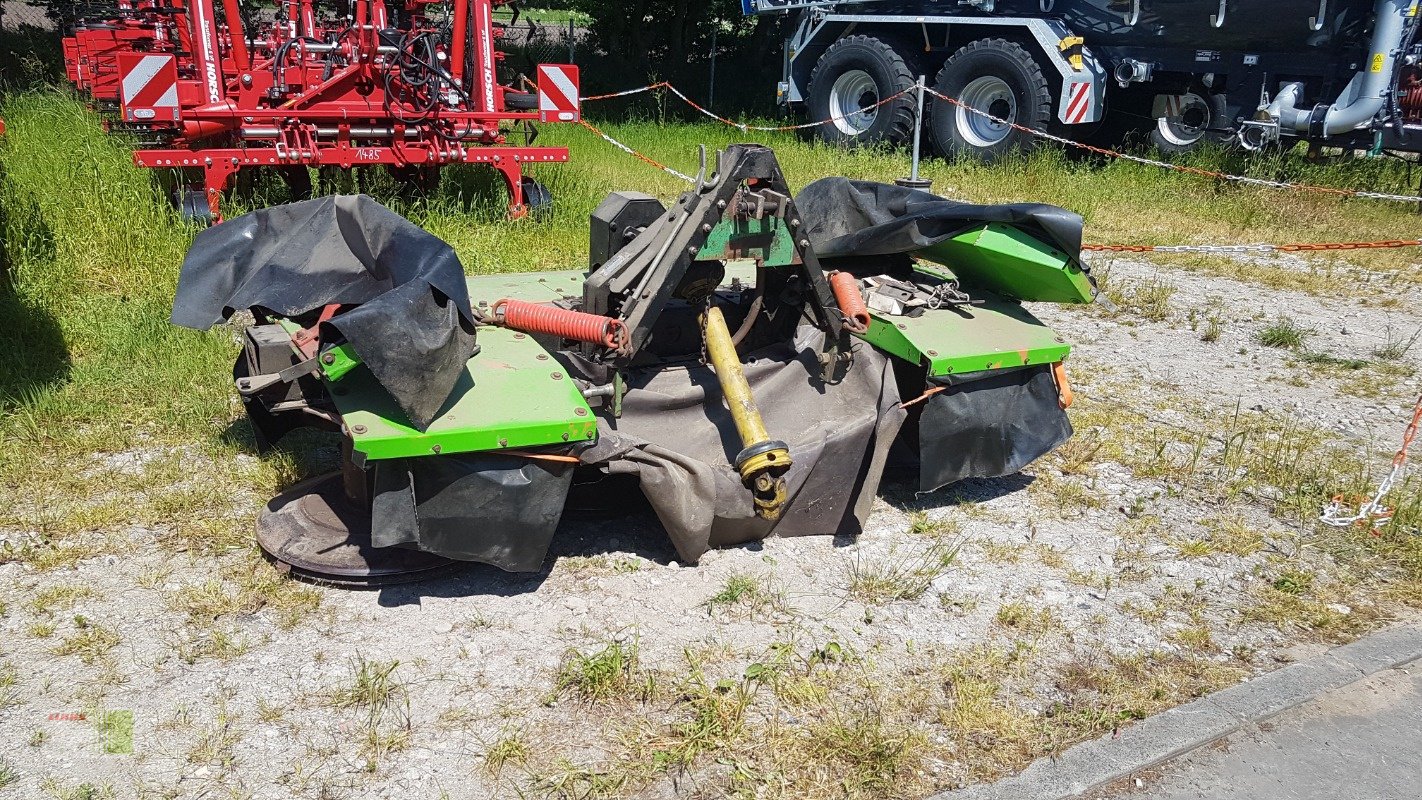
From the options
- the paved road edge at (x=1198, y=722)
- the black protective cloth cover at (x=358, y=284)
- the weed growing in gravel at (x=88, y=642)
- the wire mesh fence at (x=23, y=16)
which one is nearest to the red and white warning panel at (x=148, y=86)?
the black protective cloth cover at (x=358, y=284)

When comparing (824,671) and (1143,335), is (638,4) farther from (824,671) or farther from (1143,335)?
(824,671)

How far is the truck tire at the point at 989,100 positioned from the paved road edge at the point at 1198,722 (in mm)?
7623

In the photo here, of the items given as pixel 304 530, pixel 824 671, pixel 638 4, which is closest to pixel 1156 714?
pixel 824 671

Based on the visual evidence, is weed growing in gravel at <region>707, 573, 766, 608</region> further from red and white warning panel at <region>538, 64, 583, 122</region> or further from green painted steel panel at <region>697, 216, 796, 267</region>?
red and white warning panel at <region>538, 64, 583, 122</region>

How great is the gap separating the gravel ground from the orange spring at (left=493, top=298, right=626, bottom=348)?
686 mm

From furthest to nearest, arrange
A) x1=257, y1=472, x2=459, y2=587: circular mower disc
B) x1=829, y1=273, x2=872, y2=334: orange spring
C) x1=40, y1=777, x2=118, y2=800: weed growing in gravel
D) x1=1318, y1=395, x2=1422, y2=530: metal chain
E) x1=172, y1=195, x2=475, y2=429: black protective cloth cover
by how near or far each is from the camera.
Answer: x1=1318, y1=395, x2=1422, y2=530: metal chain < x1=829, y1=273, x2=872, y2=334: orange spring < x1=257, y1=472, x2=459, y2=587: circular mower disc < x1=172, y1=195, x2=475, y2=429: black protective cloth cover < x1=40, y1=777, x2=118, y2=800: weed growing in gravel

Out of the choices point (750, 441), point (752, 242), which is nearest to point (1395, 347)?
point (752, 242)

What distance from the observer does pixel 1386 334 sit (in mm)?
6488

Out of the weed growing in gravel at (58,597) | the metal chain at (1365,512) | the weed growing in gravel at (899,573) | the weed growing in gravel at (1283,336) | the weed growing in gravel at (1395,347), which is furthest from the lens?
the weed growing in gravel at (1283,336)

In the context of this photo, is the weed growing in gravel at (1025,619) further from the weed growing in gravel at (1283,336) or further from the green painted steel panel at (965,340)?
the weed growing in gravel at (1283,336)

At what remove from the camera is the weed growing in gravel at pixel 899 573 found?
342cm

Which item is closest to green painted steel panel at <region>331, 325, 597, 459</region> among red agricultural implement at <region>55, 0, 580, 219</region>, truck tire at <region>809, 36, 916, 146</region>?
red agricultural implement at <region>55, 0, 580, 219</region>

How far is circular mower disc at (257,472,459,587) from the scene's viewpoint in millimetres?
3254

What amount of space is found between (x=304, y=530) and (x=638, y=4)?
17.4 metres
